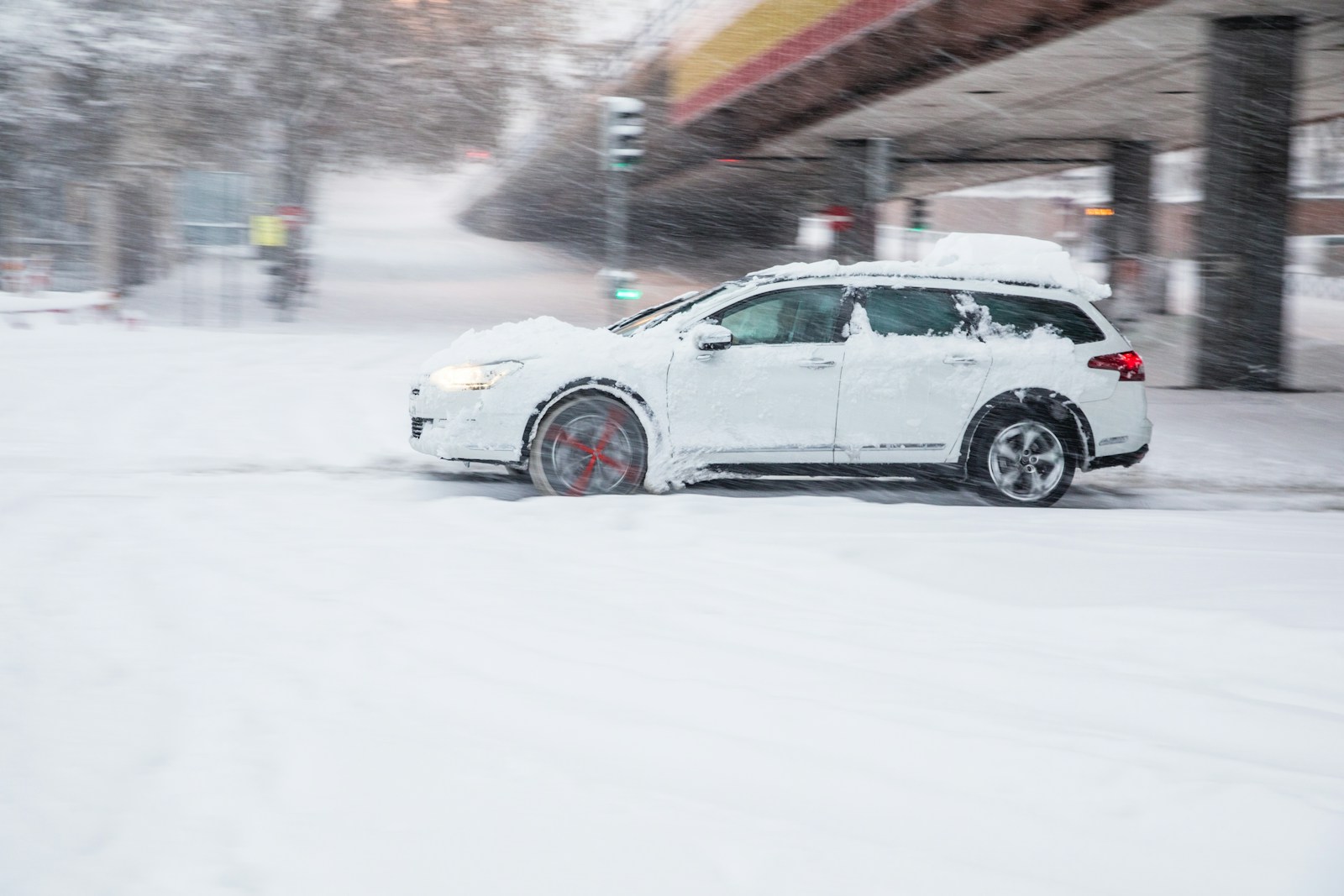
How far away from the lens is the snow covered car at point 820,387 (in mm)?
8141

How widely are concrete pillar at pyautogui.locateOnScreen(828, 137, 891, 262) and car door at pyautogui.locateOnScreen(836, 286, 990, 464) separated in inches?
781

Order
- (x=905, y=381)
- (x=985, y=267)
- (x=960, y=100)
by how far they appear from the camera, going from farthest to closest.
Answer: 1. (x=960, y=100)
2. (x=985, y=267)
3. (x=905, y=381)

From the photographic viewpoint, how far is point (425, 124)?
25.6 meters

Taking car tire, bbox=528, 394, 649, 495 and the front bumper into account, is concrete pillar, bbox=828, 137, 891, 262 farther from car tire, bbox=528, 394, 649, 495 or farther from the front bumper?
the front bumper

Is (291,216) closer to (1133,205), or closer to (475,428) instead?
(475,428)

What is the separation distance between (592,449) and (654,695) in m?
3.90

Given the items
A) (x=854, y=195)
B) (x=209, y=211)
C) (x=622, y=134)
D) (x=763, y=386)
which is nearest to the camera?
(x=763, y=386)

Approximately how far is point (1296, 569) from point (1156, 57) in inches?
555

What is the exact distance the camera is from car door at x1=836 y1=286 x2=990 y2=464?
27.3 feet

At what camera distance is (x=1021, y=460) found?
8648 millimetres

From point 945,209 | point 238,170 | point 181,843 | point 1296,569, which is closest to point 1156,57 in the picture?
point 1296,569

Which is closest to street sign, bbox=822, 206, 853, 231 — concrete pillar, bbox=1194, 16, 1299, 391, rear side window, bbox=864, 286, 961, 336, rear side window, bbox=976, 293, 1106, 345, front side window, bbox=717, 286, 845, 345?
concrete pillar, bbox=1194, 16, 1299, 391

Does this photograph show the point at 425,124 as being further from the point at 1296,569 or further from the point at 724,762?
the point at 724,762

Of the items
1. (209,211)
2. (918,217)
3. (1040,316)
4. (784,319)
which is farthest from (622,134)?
(209,211)
